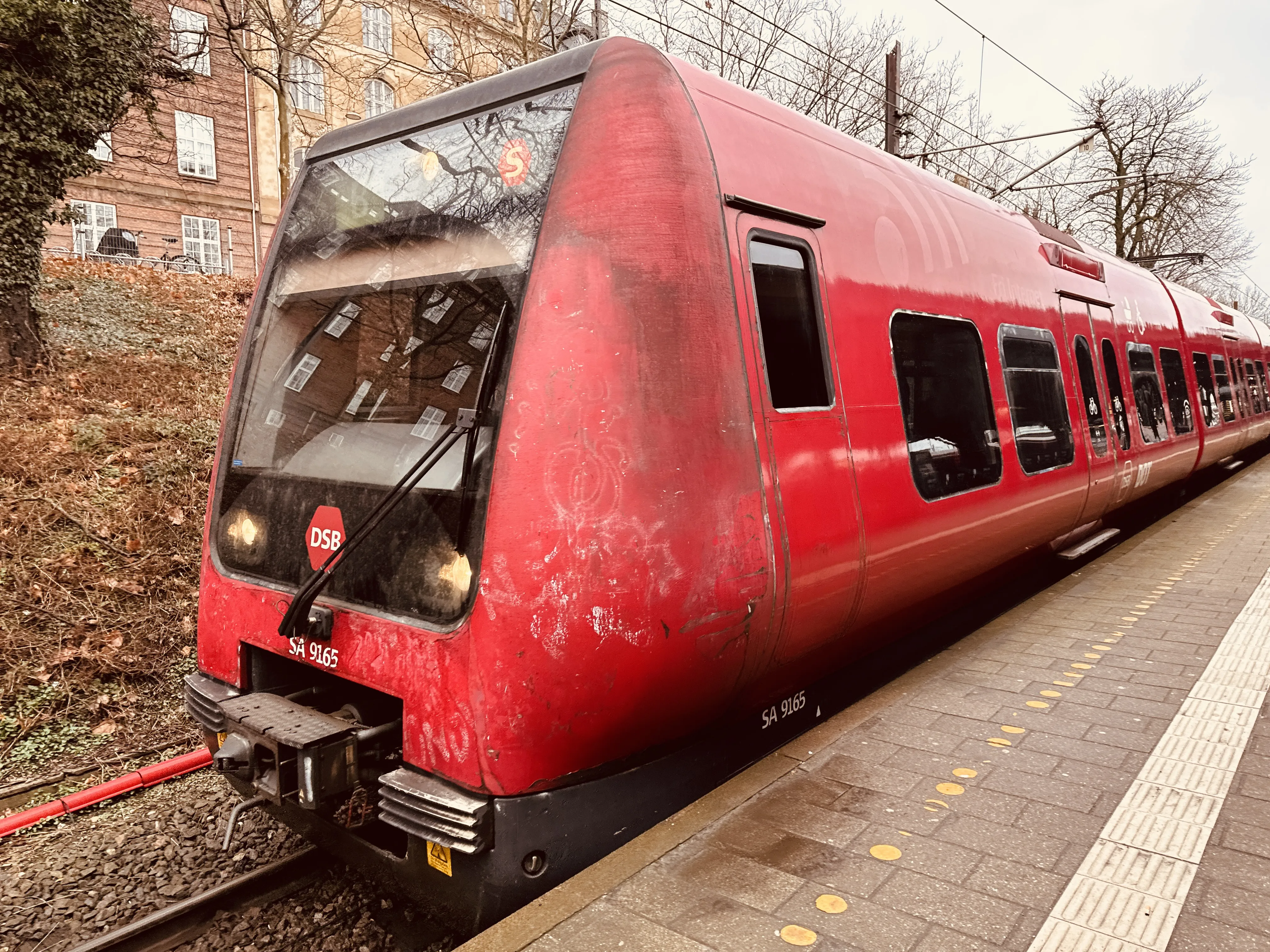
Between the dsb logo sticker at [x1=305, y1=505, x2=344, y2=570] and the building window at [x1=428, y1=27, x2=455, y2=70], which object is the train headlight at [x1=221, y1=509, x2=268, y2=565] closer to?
the dsb logo sticker at [x1=305, y1=505, x2=344, y2=570]

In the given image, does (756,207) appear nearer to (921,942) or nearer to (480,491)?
(480,491)

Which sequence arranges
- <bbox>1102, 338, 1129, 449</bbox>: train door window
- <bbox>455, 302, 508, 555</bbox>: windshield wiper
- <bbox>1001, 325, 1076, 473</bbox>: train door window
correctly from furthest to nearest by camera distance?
1. <bbox>1102, 338, 1129, 449</bbox>: train door window
2. <bbox>1001, 325, 1076, 473</bbox>: train door window
3. <bbox>455, 302, 508, 555</bbox>: windshield wiper

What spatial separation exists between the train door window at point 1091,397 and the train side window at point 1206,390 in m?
4.97

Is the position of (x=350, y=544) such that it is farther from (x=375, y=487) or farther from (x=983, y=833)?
(x=983, y=833)

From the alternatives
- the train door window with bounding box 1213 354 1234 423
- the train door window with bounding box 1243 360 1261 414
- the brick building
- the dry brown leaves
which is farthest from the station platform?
the brick building

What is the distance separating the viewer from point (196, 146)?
27438 millimetres

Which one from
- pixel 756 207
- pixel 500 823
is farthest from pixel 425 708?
pixel 756 207

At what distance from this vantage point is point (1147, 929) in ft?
7.67

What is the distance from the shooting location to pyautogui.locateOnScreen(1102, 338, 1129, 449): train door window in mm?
6852

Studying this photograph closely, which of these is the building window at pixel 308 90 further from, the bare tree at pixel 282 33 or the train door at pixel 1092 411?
→ the train door at pixel 1092 411

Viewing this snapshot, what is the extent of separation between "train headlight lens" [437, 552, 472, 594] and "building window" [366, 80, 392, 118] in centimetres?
2841

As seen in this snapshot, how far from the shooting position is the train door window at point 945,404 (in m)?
3.85

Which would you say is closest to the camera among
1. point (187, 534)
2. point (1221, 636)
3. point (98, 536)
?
point (1221, 636)

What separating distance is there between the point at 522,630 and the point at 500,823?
573 millimetres
